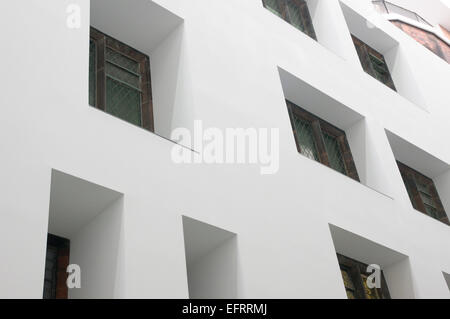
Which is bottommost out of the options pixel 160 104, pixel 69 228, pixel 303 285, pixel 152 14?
pixel 303 285

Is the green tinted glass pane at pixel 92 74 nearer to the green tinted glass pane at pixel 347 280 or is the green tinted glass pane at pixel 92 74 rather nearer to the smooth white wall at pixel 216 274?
the smooth white wall at pixel 216 274

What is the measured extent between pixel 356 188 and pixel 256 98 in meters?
1.83

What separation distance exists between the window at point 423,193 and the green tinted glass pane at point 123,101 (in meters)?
5.30

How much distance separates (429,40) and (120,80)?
12.0m

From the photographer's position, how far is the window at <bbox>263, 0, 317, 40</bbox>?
34.2ft

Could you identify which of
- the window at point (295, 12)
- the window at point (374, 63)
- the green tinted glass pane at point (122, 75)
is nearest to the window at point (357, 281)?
the green tinted glass pane at point (122, 75)

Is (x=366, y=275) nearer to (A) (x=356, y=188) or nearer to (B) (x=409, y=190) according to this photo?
(A) (x=356, y=188)

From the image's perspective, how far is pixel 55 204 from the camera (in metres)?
5.40

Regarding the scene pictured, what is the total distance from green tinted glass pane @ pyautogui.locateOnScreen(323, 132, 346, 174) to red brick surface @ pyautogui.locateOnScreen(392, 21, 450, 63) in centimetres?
805

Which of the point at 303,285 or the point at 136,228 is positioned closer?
the point at 136,228

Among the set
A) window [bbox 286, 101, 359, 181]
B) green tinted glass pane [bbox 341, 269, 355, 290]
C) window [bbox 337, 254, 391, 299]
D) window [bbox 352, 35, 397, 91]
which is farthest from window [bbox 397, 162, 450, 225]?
green tinted glass pane [bbox 341, 269, 355, 290]

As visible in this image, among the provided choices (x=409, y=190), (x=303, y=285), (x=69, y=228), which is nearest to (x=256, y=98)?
(x=303, y=285)

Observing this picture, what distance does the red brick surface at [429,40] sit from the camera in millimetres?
16688

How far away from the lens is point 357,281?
8109 mm
